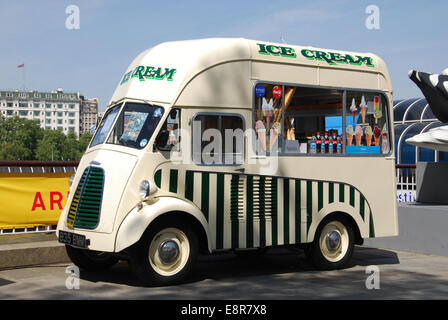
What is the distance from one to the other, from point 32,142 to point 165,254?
7111 inches

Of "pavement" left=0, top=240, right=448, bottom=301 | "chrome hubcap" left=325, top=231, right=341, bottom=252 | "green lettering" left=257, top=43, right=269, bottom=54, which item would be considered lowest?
"pavement" left=0, top=240, right=448, bottom=301

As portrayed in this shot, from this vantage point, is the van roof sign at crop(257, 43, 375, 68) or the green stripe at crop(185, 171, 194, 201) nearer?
the green stripe at crop(185, 171, 194, 201)

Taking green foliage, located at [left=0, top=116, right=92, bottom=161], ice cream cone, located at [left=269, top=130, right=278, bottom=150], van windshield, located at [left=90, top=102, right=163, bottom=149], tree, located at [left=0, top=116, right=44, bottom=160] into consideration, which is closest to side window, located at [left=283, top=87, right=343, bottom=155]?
ice cream cone, located at [left=269, top=130, right=278, bottom=150]

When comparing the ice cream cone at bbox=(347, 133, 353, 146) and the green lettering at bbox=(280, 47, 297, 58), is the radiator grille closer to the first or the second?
the green lettering at bbox=(280, 47, 297, 58)

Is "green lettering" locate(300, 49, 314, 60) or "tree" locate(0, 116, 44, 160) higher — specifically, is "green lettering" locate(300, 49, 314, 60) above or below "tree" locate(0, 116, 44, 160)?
below

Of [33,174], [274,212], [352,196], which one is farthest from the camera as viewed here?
[33,174]

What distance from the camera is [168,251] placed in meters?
8.86

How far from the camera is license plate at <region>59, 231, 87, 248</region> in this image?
29.0 feet

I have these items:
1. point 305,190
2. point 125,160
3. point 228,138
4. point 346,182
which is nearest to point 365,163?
point 346,182

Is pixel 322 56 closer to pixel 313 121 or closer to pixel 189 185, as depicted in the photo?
pixel 313 121

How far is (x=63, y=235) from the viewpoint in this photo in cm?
926

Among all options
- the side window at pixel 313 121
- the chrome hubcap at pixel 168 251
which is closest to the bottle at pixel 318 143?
the side window at pixel 313 121

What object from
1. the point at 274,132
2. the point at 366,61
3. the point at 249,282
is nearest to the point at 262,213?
the point at 249,282

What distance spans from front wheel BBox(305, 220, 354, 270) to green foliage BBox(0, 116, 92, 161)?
165 metres
